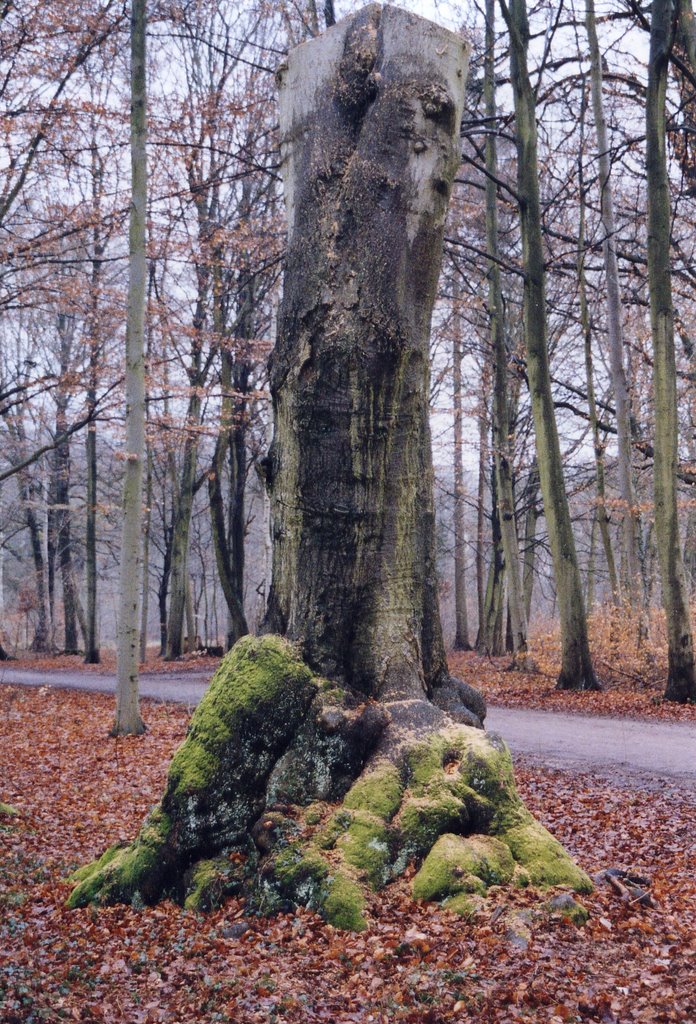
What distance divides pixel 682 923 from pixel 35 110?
15344 mm

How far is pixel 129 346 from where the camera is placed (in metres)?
11.6

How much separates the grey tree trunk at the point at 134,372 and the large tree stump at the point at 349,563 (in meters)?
6.13

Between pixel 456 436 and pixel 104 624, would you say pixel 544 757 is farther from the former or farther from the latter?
pixel 104 624

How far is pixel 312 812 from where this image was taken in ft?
15.6

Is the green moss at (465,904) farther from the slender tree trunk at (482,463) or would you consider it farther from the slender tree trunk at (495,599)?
Answer: the slender tree trunk at (495,599)

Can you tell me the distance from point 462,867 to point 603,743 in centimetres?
638

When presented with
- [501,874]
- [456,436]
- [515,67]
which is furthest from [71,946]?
[456,436]

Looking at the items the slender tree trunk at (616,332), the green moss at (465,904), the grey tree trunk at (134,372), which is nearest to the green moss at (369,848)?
the green moss at (465,904)

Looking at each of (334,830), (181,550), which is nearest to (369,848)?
(334,830)

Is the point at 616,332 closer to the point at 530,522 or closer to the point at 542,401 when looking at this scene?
the point at 542,401

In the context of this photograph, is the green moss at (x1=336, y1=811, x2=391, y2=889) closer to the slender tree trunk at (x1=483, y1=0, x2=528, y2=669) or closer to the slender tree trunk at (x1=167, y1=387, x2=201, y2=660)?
the slender tree trunk at (x1=483, y1=0, x2=528, y2=669)

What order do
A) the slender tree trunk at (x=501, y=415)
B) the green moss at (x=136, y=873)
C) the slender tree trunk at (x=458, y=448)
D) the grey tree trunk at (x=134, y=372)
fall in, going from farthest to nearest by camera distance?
the slender tree trunk at (x=458, y=448)
the slender tree trunk at (x=501, y=415)
the grey tree trunk at (x=134, y=372)
the green moss at (x=136, y=873)

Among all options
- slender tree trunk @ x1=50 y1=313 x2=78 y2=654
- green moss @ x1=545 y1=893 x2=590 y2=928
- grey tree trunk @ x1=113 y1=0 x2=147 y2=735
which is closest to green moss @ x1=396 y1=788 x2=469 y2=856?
green moss @ x1=545 y1=893 x2=590 y2=928

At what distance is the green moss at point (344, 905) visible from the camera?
4.24m
